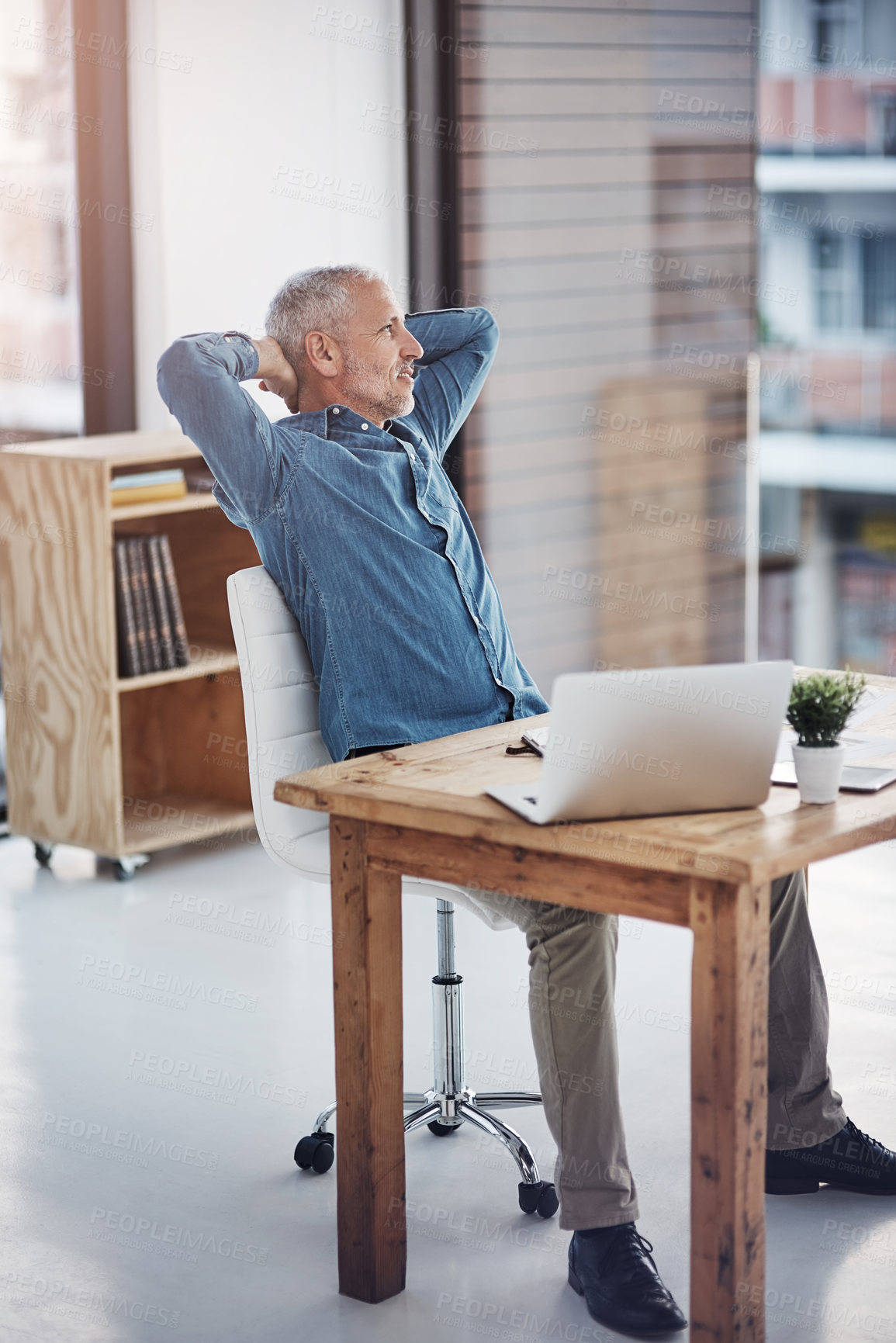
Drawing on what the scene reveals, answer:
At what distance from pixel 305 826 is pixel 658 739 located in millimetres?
800

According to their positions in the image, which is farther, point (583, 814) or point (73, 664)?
point (73, 664)

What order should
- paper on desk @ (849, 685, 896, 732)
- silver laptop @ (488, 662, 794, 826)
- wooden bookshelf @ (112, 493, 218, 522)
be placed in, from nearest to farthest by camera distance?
silver laptop @ (488, 662, 794, 826) → paper on desk @ (849, 685, 896, 732) → wooden bookshelf @ (112, 493, 218, 522)

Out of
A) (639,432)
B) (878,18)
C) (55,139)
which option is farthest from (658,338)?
(878,18)

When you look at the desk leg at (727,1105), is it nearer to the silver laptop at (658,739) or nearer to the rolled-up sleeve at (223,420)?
the silver laptop at (658,739)

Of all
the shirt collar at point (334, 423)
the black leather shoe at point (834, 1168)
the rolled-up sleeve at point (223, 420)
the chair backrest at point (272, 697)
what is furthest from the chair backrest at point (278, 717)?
the black leather shoe at point (834, 1168)

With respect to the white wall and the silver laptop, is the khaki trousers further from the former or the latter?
the white wall

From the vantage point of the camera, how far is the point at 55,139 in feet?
13.4

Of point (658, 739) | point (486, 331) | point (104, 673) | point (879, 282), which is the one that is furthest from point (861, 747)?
point (879, 282)

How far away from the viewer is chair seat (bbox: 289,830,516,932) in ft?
7.75

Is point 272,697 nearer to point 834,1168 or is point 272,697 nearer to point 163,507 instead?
point 834,1168

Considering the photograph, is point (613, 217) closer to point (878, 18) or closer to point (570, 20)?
point (570, 20)

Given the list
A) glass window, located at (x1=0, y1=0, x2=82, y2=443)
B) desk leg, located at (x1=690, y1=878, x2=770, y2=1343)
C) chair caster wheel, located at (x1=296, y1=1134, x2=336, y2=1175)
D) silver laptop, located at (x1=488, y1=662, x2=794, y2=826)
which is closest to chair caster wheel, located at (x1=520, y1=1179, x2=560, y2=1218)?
chair caster wheel, located at (x1=296, y1=1134, x2=336, y2=1175)

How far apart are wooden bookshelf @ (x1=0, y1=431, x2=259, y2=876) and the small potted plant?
7.20 feet

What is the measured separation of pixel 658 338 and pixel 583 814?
11.1 ft
